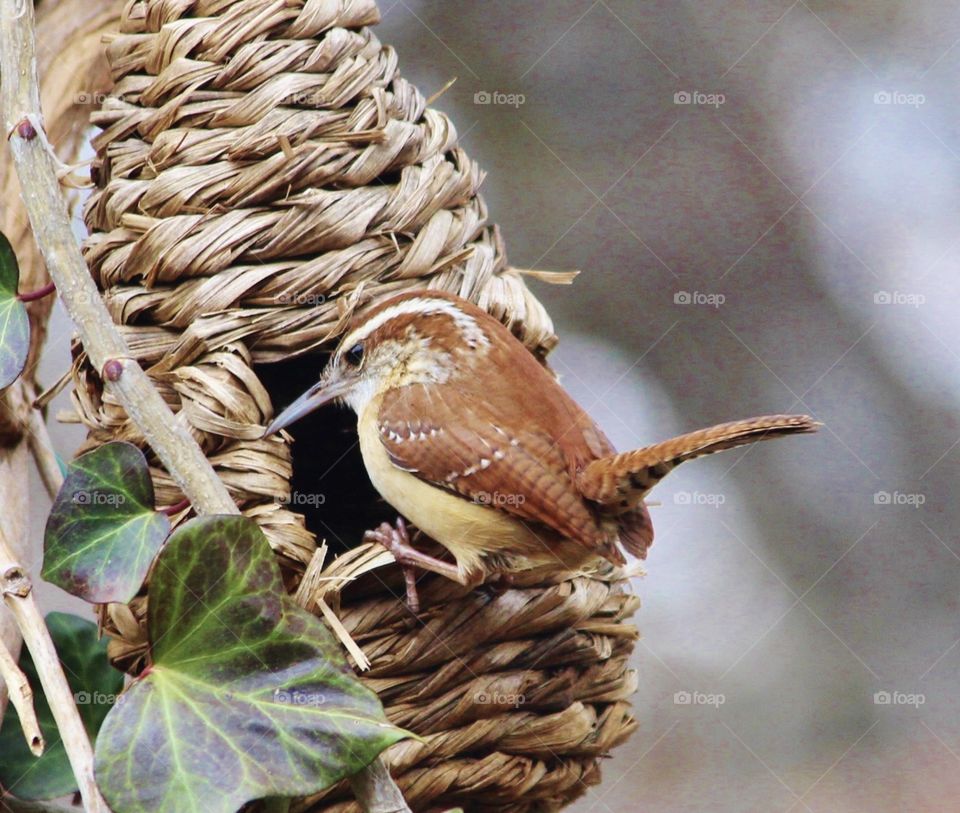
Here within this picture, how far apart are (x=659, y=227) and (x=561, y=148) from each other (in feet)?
0.83

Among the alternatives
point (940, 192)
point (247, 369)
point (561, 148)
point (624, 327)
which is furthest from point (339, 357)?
point (940, 192)

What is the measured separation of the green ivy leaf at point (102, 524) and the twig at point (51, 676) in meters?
0.09

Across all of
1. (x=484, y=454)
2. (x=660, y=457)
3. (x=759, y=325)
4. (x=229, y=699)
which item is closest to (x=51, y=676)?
(x=229, y=699)

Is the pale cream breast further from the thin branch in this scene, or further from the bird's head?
the thin branch

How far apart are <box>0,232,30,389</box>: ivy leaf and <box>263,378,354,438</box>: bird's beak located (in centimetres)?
31

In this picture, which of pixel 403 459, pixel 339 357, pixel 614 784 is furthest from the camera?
pixel 614 784

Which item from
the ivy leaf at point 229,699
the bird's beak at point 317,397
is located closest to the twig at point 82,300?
the ivy leaf at point 229,699

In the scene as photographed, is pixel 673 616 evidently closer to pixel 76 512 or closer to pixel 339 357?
pixel 339 357

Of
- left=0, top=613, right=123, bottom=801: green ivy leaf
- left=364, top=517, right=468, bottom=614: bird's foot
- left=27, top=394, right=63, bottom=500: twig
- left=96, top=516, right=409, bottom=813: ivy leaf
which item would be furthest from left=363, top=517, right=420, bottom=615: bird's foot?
left=27, top=394, right=63, bottom=500: twig

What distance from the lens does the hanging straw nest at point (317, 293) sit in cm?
122

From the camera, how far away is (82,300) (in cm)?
116

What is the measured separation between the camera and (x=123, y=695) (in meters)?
1.03

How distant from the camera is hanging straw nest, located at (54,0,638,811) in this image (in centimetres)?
122

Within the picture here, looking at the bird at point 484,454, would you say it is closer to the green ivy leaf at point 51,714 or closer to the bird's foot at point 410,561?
the bird's foot at point 410,561
